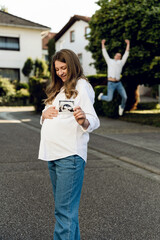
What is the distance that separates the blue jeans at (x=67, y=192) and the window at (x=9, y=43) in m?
27.5

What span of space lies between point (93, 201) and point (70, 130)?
215 cm

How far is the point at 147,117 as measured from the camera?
49.5ft

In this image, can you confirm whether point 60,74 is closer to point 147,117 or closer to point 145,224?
point 145,224

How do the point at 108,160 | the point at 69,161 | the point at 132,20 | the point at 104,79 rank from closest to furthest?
the point at 69,161
the point at 108,160
the point at 132,20
the point at 104,79

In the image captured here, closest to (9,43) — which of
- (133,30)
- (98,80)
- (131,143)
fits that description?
(98,80)

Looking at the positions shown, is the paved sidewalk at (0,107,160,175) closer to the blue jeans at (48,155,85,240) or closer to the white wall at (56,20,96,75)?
the blue jeans at (48,155,85,240)

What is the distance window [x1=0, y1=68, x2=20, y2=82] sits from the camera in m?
28.6

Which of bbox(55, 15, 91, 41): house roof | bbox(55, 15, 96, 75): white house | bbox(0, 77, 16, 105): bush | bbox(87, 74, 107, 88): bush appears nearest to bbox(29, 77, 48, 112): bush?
bbox(87, 74, 107, 88): bush

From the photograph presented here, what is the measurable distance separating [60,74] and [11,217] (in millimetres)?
2040

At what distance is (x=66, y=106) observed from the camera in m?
2.55

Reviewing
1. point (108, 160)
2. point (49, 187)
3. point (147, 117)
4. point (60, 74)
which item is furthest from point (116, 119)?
point (60, 74)

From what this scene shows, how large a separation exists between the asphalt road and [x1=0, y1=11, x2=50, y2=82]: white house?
22751mm

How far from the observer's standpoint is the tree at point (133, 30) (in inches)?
478

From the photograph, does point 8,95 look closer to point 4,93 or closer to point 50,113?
point 4,93
